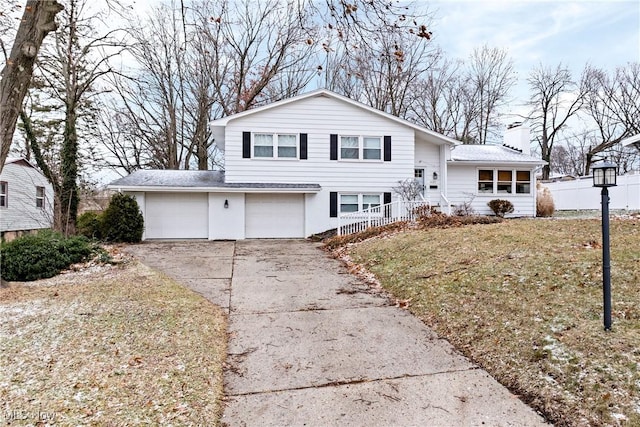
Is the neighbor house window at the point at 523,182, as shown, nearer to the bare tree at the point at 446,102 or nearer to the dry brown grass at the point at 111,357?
the bare tree at the point at 446,102

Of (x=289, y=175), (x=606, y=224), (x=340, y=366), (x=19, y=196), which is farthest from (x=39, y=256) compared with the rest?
(x=19, y=196)

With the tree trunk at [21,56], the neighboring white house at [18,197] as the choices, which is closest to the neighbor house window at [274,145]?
the tree trunk at [21,56]

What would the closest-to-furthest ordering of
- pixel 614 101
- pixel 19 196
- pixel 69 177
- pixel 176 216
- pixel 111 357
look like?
pixel 111 357, pixel 69 177, pixel 176 216, pixel 19 196, pixel 614 101

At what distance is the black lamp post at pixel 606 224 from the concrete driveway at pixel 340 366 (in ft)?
5.02

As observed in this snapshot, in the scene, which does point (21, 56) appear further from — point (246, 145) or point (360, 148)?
point (360, 148)

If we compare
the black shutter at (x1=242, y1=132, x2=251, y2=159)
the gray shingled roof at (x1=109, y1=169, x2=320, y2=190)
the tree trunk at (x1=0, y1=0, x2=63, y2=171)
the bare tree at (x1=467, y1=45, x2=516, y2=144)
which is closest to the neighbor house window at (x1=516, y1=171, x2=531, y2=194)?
the gray shingled roof at (x1=109, y1=169, x2=320, y2=190)

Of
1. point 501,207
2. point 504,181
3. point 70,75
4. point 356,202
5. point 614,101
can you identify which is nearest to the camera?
point 70,75

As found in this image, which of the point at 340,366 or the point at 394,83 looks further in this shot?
the point at 394,83

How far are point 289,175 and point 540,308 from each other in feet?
37.3

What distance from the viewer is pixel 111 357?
3871mm

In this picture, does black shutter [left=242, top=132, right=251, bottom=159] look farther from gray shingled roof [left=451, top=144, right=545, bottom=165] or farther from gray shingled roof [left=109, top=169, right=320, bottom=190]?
gray shingled roof [left=451, top=144, right=545, bottom=165]

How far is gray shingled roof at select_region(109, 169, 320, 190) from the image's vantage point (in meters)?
14.1

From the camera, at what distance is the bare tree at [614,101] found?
2791 centimetres

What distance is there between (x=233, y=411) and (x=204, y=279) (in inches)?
200
